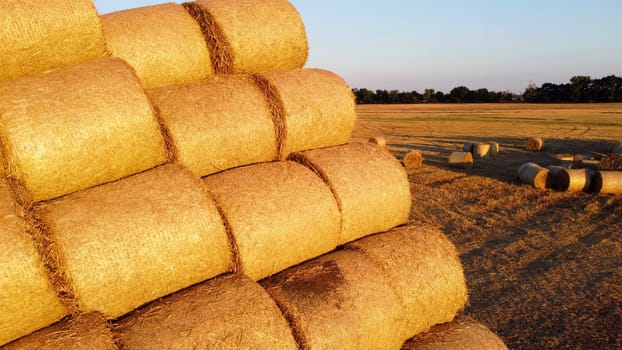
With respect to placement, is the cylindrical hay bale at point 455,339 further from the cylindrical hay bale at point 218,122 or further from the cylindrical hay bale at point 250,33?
the cylindrical hay bale at point 250,33

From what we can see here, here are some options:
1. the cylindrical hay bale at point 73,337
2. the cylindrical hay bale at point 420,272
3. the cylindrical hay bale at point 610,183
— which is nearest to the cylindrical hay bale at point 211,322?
the cylindrical hay bale at point 73,337

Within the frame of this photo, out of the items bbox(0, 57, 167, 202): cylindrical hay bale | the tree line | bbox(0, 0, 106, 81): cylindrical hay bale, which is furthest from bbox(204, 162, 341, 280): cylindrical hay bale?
the tree line

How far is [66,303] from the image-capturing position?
9.35 feet

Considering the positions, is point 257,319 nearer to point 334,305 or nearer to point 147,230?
point 334,305

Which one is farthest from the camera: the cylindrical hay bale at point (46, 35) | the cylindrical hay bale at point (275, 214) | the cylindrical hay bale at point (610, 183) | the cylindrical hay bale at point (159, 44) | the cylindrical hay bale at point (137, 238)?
the cylindrical hay bale at point (610, 183)

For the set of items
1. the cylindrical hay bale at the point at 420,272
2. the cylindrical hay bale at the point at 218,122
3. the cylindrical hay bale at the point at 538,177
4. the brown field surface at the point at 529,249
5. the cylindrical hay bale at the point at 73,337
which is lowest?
the brown field surface at the point at 529,249

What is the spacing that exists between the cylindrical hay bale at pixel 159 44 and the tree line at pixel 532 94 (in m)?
61.2

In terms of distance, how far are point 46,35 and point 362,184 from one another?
2.93 metres

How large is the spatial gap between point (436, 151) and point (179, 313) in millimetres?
19970

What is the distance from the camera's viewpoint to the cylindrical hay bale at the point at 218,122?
12.5 ft

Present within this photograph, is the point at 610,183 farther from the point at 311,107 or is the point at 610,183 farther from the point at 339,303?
the point at 339,303

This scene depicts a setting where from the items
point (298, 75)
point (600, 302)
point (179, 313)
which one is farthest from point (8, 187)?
point (600, 302)

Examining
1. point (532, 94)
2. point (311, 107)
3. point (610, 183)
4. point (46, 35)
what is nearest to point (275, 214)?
point (311, 107)

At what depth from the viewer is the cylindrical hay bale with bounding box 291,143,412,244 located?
431 centimetres
